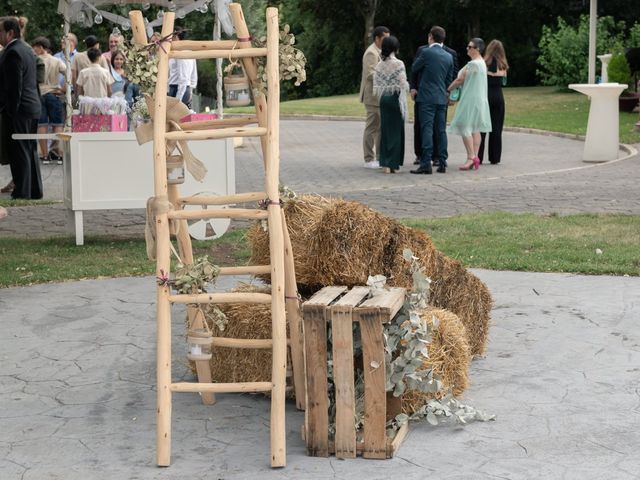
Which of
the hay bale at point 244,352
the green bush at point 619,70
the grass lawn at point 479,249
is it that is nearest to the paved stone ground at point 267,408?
the hay bale at point 244,352

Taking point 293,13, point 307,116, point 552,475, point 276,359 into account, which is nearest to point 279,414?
point 276,359

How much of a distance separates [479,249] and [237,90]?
4588 millimetres

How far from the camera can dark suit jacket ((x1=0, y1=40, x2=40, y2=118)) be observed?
528 inches

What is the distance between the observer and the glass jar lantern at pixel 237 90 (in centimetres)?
549

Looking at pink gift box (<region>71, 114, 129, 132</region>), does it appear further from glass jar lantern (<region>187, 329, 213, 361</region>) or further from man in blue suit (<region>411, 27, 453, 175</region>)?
Answer: man in blue suit (<region>411, 27, 453, 175</region>)

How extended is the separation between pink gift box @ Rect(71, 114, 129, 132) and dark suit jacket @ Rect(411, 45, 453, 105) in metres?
6.39

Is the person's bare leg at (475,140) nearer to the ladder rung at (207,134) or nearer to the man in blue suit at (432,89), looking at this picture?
the man in blue suit at (432,89)

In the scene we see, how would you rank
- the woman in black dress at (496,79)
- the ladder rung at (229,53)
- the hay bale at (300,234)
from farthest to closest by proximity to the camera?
1. the woman in black dress at (496,79)
2. the hay bale at (300,234)
3. the ladder rung at (229,53)

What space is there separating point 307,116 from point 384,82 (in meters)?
13.6

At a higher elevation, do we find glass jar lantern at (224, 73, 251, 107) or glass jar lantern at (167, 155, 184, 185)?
glass jar lantern at (224, 73, 251, 107)

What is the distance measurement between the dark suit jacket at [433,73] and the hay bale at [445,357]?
10.5 metres

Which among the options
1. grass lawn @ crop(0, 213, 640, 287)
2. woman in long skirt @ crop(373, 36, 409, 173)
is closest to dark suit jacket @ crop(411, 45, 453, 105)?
woman in long skirt @ crop(373, 36, 409, 173)

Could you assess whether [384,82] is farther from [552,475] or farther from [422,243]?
[552,475]

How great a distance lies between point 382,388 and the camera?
4793 mm
